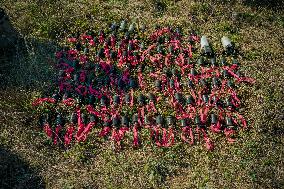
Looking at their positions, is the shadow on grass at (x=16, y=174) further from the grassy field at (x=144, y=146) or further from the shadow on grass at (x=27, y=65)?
the shadow on grass at (x=27, y=65)

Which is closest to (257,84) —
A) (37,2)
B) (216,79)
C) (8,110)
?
(216,79)

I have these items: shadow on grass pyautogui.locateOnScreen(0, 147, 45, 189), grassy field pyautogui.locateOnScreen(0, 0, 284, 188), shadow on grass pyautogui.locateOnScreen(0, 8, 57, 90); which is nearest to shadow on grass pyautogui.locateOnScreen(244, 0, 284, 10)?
grassy field pyautogui.locateOnScreen(0, 0, 284, 188)

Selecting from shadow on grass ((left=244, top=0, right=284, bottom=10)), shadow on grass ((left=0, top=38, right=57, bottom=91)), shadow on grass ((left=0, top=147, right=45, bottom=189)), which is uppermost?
shadow on grass ((left=244, top=0, right=284, bottom=10))

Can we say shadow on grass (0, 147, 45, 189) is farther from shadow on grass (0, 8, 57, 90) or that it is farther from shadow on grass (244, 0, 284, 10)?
shadow on grass (244, 0, 284, 10)

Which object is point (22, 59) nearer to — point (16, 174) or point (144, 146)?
point (16, 174)

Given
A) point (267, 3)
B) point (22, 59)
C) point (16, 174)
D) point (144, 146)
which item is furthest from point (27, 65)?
point (267, 3)

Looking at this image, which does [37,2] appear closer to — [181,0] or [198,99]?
[181,0]

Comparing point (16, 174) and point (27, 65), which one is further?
point (27, 65)
